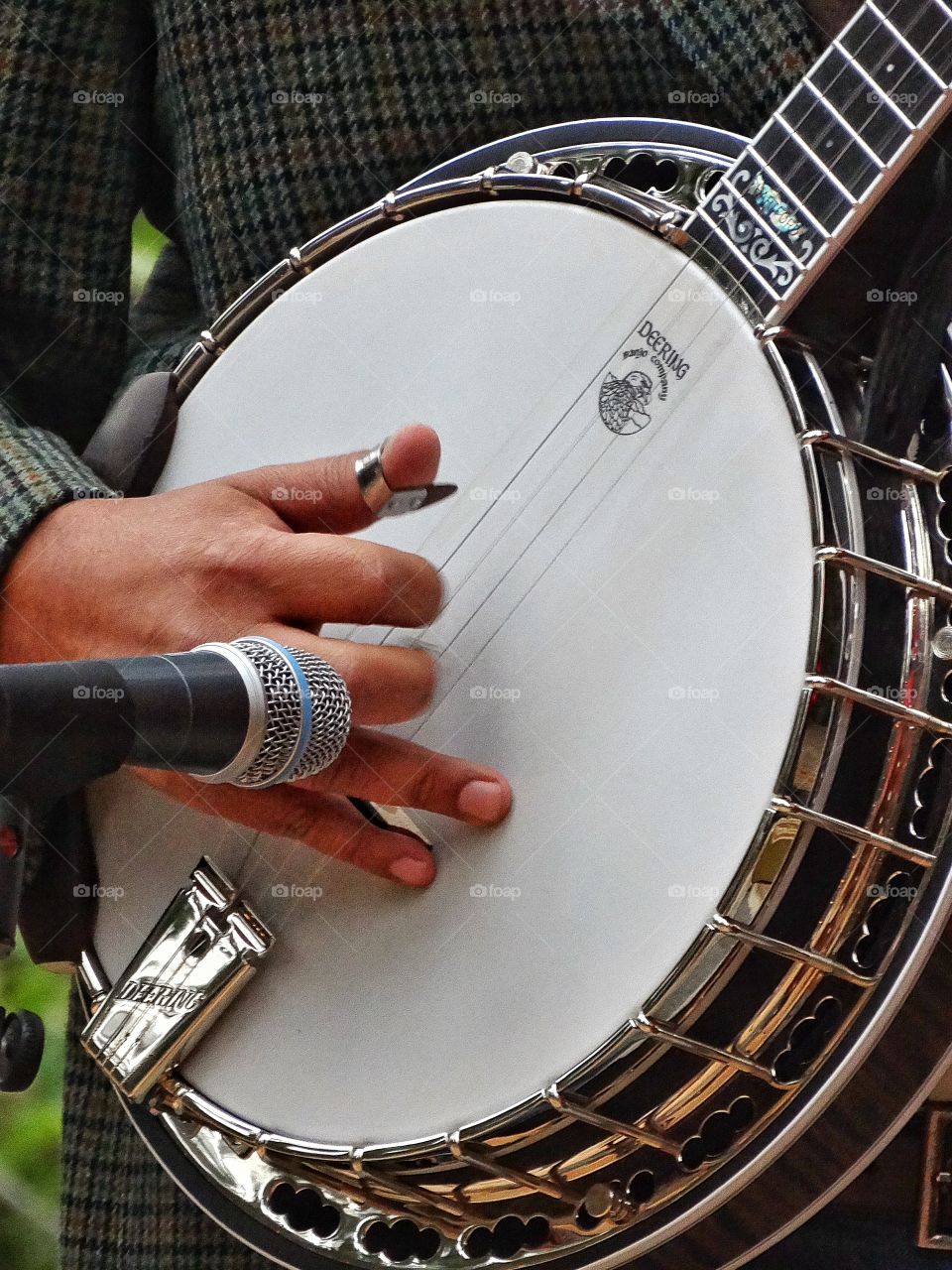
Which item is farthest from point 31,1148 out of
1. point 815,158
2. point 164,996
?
point 815,158

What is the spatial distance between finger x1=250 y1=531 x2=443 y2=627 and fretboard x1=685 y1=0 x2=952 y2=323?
17 centimetres

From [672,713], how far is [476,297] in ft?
0.71

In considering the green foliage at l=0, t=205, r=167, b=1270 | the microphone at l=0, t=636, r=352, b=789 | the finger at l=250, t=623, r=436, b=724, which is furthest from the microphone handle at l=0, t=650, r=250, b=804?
the green foliage at l=0, t=205, r=167, b=1270

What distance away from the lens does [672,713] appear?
0.53 metres

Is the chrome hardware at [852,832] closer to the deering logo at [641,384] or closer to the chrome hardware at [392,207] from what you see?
the deering logo at [641,384]

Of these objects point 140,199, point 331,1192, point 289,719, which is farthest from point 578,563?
point 140,199

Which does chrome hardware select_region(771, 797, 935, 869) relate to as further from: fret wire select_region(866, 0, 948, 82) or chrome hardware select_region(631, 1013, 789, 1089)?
fret wire select_region(866, 0, 948, 82)

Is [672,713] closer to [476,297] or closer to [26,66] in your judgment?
[476,297]

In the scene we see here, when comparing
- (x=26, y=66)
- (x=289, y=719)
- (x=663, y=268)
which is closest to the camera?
(x=289, y=719)

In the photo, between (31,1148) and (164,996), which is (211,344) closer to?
(164,996)

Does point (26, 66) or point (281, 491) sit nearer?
point (281, 491)

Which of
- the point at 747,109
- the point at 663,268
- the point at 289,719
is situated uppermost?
the point at 747,109

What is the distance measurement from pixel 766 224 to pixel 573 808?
0.73ft

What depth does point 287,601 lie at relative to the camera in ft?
2.00
